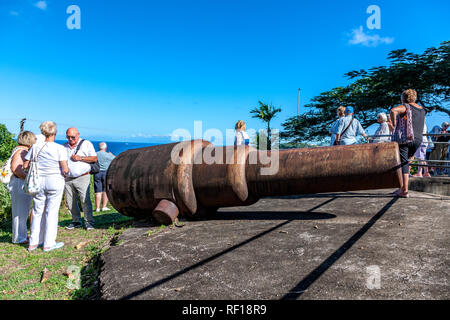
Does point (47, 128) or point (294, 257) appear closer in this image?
point (294, 257)

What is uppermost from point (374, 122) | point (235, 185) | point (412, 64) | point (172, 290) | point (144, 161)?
point (412, 64)

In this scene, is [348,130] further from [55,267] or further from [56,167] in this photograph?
[55,267]

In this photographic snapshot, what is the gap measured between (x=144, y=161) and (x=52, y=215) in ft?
4.49

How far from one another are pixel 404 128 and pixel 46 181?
510 cm

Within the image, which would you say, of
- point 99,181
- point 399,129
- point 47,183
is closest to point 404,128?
point 399,129

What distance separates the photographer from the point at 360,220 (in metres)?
3.65

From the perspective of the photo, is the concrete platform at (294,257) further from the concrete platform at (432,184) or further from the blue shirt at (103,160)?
the blue shirt at (103,160)

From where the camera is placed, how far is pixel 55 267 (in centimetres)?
336

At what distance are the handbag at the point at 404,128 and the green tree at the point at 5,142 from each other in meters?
25.8

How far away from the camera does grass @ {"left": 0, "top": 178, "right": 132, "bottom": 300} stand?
8.95 ft

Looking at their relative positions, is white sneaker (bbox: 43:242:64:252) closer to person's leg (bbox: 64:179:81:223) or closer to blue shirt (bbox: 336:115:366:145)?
person's leg (bbox: 64:179:81:223)

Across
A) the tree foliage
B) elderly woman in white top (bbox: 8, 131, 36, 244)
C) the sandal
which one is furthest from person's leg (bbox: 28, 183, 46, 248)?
the tree foliage
